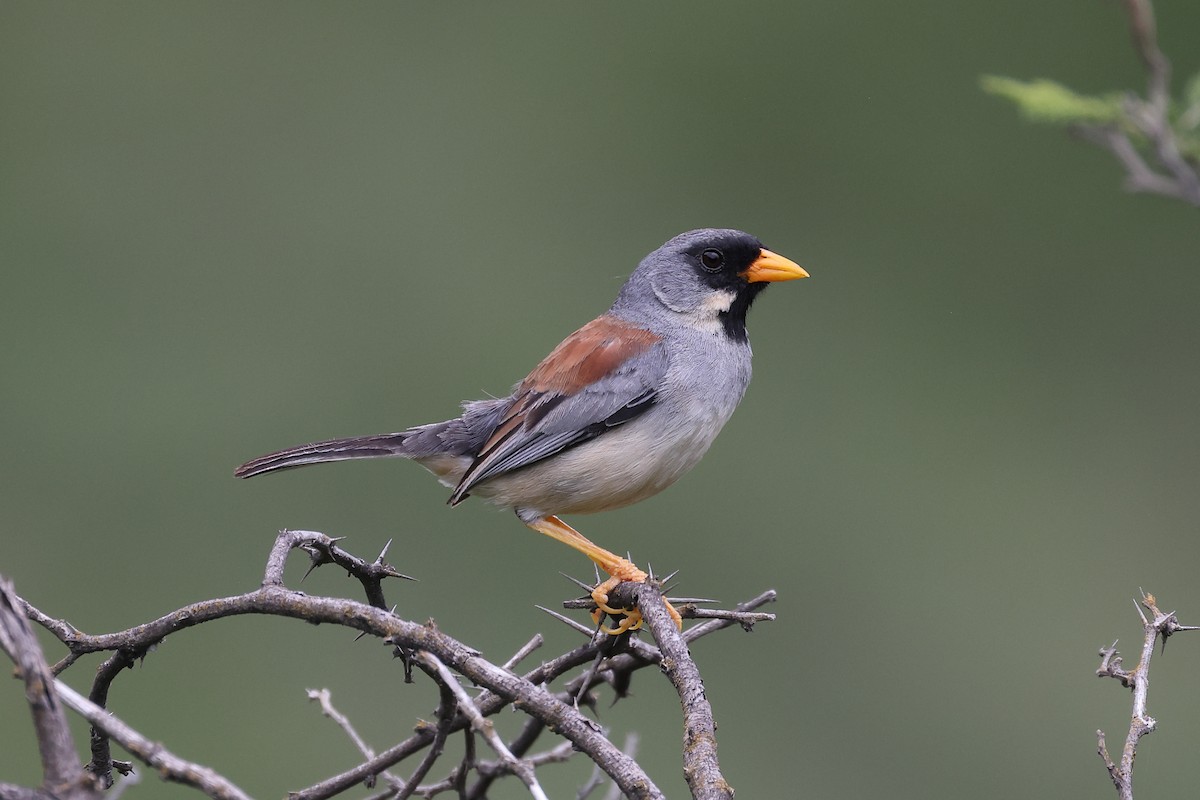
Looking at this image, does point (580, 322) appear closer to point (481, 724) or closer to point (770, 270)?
point (770, 270)

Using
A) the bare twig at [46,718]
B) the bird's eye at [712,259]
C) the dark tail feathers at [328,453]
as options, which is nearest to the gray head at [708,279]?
the bird's eye at [712,259]

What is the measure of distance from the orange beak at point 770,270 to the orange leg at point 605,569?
96cm

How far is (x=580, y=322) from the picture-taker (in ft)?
25.4

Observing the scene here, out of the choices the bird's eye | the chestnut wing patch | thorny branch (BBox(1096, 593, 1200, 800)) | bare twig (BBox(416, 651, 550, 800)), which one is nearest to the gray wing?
the chestnut wing patch

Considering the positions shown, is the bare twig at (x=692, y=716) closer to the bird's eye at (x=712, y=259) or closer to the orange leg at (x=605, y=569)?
the orange leg at (x=605, y=569)

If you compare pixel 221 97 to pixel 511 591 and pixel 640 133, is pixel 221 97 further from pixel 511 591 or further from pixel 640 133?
pixel 511 591

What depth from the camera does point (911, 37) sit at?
8672 millimetres

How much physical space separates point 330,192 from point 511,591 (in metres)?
2.97

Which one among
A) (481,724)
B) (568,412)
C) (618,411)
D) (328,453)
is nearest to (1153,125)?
(481,724)

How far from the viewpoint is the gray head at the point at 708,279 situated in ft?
15.1

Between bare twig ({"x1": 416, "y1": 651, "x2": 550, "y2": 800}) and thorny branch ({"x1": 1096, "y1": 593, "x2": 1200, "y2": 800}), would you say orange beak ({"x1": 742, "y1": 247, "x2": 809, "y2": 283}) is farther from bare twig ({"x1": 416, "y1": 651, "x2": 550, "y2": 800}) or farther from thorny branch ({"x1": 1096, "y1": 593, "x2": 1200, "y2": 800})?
bare twig ({"x1": 416, "y1": 651, "x2": 550, "y2": 800})

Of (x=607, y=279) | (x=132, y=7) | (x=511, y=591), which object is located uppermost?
(x=132, y=7)

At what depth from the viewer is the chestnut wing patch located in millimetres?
4254

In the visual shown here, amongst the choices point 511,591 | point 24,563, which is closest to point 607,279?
point 511,591
